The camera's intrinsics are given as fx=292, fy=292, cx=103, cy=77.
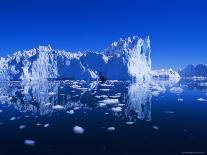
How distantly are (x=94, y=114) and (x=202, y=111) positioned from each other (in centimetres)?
735

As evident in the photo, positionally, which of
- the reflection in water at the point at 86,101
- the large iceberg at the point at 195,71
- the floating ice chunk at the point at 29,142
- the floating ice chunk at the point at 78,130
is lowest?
the floating ice chunk at the point at 29,142

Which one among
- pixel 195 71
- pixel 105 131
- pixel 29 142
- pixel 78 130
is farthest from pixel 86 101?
pixel 195 71

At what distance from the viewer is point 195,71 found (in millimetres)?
143625

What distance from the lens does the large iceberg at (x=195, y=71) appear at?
140875mm

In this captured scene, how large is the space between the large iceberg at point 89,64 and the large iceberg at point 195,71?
166ft

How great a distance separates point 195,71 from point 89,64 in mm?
69385

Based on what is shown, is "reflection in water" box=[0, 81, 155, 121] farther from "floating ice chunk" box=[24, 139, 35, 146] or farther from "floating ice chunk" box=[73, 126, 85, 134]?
"floating ice chunk" box=[24, 139, 35, 146]

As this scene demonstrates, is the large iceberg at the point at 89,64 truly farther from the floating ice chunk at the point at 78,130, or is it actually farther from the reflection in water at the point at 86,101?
the floating ice chunk at the point at 78,130

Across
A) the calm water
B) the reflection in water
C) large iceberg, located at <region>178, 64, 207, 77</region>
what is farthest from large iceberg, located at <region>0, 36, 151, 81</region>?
the calm water

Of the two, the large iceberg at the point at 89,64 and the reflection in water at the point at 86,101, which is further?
the large iceberg at the point at 89,64

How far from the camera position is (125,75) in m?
87.6

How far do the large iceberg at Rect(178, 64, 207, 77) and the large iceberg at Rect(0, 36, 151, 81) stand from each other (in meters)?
50.7

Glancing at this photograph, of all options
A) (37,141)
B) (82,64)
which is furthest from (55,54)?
(37,141)

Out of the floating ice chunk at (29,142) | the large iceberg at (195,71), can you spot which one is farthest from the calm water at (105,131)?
the large iceberg at (195,71)
